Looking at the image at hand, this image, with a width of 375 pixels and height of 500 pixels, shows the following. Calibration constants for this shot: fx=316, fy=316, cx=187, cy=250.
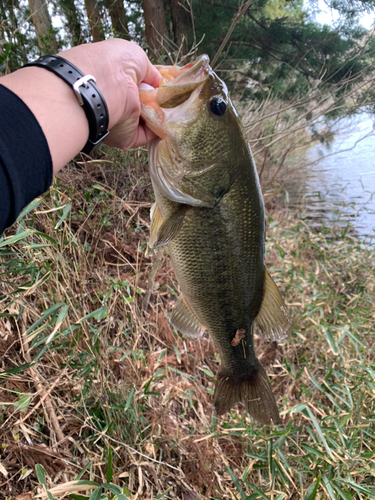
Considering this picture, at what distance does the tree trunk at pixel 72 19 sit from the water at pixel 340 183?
4249mm

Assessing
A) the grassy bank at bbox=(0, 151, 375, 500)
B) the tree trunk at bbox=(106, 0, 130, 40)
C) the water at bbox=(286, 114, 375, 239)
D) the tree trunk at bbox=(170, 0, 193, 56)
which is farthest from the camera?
the water at bbox=(286, 114, 375, 239)

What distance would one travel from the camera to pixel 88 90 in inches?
43.1

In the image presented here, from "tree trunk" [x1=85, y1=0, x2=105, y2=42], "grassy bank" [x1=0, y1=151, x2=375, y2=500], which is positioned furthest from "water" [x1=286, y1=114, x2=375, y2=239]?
"tree trunk" [x1=85, y1=0, x2=105, y2=42]

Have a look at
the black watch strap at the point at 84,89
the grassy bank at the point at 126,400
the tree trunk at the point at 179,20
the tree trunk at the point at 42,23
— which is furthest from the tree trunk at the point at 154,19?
the black watch strap at the point at 84,89

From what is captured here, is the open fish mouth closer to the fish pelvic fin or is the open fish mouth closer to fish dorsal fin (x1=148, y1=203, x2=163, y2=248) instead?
fish dorsal fin (x1=148, y1=203, x2=163, y2=248)

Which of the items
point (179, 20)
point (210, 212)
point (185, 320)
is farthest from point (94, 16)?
point (185, 320)

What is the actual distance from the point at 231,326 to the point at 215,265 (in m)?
0.37

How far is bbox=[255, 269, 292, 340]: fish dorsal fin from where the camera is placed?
1.60 metres

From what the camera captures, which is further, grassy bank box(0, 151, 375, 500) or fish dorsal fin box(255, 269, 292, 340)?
grassy bank box(0, 151, 375, 500)

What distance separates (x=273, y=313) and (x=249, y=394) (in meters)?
0.48

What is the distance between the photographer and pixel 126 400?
6.70 ft

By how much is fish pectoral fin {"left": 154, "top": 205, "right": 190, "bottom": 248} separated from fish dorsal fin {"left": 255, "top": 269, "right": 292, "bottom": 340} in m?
0.53

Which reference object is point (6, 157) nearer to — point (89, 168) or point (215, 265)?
point (215, 265)

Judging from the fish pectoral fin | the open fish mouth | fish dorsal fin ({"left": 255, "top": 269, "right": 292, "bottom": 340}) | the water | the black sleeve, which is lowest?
the water
